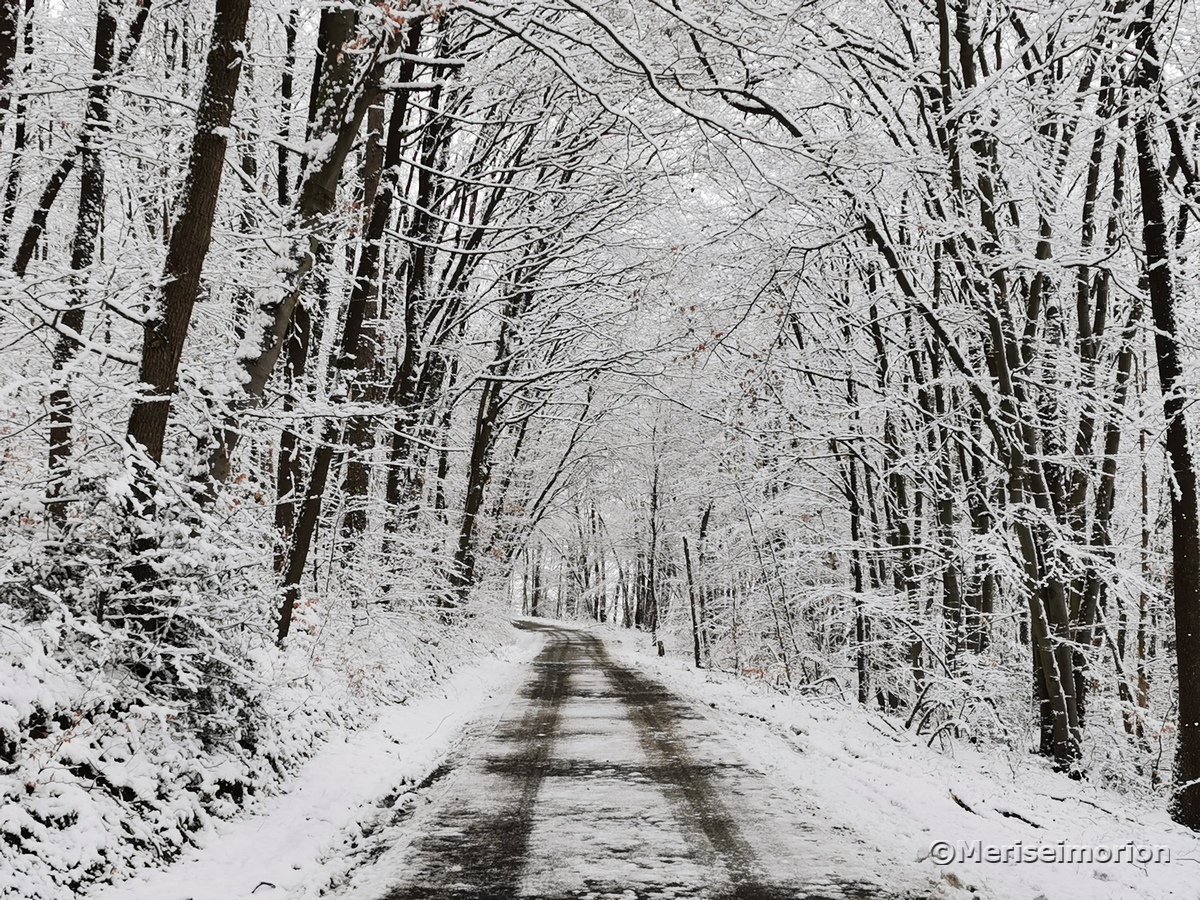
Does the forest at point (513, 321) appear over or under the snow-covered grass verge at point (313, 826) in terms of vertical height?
over

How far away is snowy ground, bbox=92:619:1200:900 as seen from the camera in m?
5.10

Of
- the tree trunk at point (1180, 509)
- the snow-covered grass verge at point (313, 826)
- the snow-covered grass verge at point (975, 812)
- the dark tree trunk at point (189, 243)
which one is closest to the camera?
the snow-covered grass verge at point (313, 826)

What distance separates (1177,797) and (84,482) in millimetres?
11352

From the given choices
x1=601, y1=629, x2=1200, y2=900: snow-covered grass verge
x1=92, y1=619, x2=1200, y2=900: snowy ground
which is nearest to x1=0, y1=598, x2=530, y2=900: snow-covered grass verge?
x1=92, y1=619, x2=1200, y2=900: snowy ground

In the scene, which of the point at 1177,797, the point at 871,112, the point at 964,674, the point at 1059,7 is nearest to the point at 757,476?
the point at 964,674

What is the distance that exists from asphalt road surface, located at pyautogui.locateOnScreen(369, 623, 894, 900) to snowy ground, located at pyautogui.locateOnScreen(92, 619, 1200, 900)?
10 cm

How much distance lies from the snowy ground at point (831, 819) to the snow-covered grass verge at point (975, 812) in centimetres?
2

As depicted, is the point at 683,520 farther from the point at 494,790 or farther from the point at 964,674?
the point at 494,790

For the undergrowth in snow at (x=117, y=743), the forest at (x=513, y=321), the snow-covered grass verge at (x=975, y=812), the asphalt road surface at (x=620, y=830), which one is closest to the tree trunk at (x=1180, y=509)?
the forest at (x=513, y=321)

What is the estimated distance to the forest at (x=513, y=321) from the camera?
5.91 m

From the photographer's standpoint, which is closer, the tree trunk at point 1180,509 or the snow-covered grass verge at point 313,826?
the snow-covered grass verge at point 313,826

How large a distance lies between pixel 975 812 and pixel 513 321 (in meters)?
14.7

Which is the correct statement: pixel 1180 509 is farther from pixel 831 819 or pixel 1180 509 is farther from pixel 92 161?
pixel 92 161

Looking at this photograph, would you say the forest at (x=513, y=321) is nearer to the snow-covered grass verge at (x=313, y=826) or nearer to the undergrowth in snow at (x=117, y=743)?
the undergrowth in snow at (x=117, y=743)
